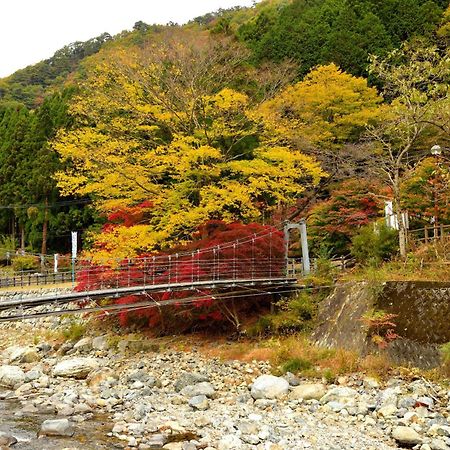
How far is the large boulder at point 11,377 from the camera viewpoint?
11.0 meters

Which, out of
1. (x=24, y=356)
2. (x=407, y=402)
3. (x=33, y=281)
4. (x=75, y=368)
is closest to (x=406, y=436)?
(x=407, y=402)

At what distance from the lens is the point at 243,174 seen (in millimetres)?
13102

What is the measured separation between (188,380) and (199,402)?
1.20 metres

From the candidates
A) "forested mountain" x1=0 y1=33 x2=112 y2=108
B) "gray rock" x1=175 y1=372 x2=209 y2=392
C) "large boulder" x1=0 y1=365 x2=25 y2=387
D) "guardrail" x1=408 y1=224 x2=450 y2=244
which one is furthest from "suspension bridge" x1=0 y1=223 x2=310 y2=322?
"forested mountain" x1=0 y1=33 x2=112 y2=108

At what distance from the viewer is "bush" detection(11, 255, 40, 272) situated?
25.6 m

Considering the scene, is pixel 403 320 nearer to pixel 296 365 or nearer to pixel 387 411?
pixel 296 365

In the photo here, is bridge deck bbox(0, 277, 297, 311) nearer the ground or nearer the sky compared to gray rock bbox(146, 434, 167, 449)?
nearer the sky

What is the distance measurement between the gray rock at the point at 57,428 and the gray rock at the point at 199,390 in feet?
7.34

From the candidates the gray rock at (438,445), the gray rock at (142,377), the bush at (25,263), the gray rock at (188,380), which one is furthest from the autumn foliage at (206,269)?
the bush at (25,263)

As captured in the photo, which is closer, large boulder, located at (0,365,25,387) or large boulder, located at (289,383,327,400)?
large boulder, located at (289,383,327,400)

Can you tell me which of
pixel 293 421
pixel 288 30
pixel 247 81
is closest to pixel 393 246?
pixel 293 421

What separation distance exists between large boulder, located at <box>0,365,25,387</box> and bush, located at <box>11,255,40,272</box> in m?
14.8

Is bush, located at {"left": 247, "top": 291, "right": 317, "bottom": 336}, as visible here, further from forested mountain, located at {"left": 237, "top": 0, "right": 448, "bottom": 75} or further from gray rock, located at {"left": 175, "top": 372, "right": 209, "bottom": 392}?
forested mountain, located at {"left": 237, "top": 0, "right": 448, "bottom": 75}

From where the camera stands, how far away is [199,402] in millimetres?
8797
